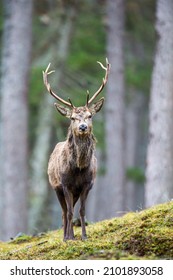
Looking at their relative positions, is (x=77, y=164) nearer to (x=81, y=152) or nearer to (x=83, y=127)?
(x=81, y=152)

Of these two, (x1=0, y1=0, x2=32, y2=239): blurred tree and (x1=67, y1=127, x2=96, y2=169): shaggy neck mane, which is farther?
(x1=0, y1=0, x2=32, y2=239): blurred tree

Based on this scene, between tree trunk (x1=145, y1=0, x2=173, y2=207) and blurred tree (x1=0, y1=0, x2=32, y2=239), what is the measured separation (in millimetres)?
3940

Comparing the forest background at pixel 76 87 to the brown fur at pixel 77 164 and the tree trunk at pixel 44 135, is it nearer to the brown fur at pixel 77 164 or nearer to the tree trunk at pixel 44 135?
the tree trunk at pixel 44 135

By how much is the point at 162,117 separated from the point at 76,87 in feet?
28.0

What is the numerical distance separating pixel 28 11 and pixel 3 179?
4.18m

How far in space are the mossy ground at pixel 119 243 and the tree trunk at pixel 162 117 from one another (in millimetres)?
4438

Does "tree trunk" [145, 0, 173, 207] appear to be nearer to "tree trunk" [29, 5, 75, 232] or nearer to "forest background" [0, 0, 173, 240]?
"forest background" [0, 0, 173, 240]

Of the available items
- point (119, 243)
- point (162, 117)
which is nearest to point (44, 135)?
point (162, 117)

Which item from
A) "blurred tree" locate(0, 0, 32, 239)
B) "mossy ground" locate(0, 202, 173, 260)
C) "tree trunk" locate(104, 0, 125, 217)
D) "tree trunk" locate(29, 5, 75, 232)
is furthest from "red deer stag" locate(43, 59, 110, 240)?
"tree trunk" locate(29, 5, 75, 232)

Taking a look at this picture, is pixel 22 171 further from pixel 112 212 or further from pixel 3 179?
pixel 112 212

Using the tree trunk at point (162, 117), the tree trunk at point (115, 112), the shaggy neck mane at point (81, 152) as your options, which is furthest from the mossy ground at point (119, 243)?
the tree trunk at point (115, 112)

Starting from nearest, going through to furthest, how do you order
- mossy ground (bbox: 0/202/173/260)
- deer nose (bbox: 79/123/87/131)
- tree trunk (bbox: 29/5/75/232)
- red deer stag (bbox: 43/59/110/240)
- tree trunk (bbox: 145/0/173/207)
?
mossy ground (bbox: 0/202/173/260) → deer nose (bbox: 79/123/87/131) → red deer stag (bbox: 43/59/110/240) → tree trunk (bbox: 145/0/173/207) → tree trunk (bbox: 29/5/75/232)

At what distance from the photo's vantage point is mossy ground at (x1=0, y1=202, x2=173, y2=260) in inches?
322
